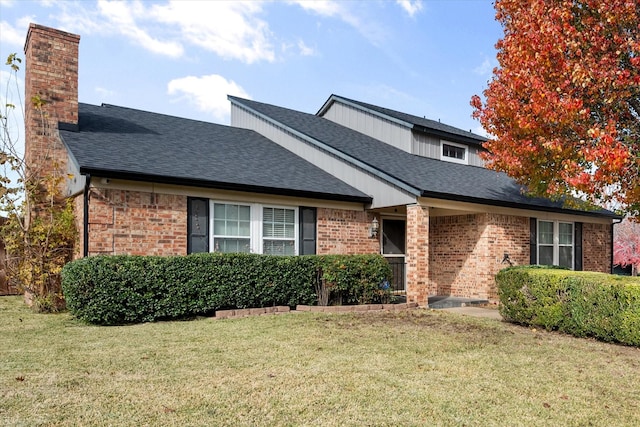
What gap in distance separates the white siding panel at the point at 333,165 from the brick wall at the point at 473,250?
2.83 metres

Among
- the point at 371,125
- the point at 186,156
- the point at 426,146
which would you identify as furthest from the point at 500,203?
the point at 186,156

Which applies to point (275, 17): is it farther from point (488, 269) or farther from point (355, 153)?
point (488, 269)

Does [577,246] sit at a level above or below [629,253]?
above

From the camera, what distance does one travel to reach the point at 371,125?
18.1 meters

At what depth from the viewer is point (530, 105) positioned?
925 centimetres

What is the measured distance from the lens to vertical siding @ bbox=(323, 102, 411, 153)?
16.8m

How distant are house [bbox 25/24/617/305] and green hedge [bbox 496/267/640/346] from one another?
106 inches

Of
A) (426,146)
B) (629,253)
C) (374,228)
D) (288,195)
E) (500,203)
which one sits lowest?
(629,253)

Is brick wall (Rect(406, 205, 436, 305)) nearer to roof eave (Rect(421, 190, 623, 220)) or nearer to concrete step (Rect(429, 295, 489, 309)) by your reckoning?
roof eave (Rect(421, 190, 623, 220))

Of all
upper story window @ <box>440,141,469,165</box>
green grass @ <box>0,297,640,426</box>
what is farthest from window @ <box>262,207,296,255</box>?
upper story window @ <box>440,141,469,165</box>

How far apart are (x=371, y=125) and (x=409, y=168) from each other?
458cm

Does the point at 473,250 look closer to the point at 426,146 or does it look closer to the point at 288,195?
the point at 426,146

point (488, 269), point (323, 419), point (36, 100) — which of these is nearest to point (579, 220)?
point (488, 269)

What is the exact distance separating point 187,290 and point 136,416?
540 centimetres
